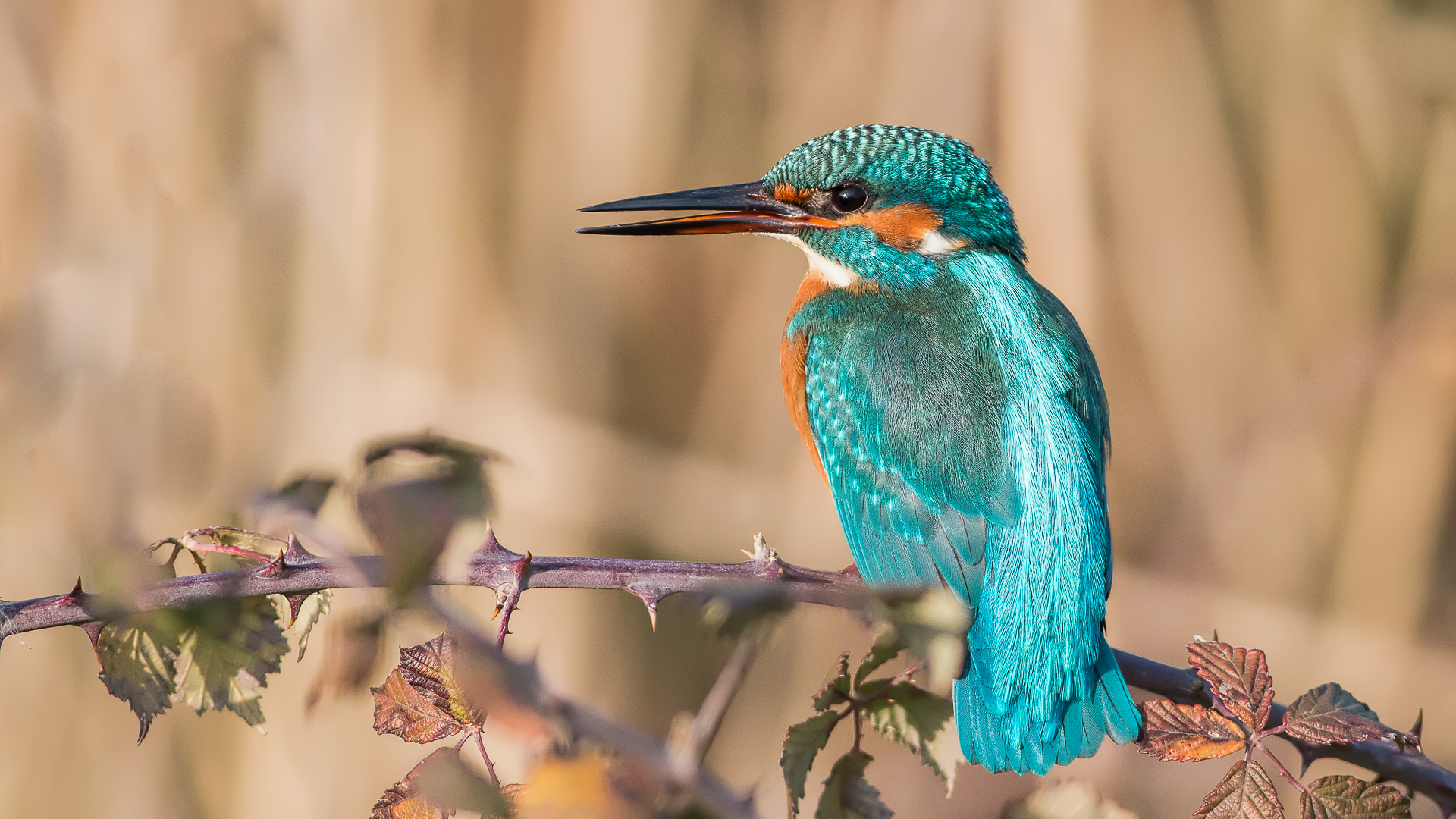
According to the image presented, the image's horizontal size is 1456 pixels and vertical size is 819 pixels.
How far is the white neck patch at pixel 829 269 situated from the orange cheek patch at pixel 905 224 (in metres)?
Answer: 0.04

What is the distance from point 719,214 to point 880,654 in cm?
124

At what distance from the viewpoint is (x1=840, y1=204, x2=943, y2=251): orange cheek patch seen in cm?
185

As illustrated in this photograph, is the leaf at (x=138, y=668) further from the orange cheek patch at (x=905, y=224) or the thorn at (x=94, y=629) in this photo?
the orange cheek patch at (x=905, y=224)

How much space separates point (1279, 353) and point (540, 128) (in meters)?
1.80

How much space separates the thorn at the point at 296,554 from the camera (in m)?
0.90

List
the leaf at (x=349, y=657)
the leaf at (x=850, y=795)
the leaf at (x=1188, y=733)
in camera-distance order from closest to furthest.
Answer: the leaf at (x=349, y=657) < the leaf at (x=850, y=795) < the leaf at (x=1188, y=733)

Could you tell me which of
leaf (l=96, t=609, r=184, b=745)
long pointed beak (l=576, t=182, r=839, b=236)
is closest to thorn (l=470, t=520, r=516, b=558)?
leaf (l=96, t=609, r=184, b=745)

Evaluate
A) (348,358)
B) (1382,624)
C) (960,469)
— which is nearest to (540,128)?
(348,358)

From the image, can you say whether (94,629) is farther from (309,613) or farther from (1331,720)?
(1331,720)

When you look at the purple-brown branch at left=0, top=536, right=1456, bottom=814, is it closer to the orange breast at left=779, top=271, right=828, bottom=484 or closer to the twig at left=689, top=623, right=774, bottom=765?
the twig at left=689, top=623, right=774, bottom=765

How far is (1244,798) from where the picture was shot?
846 mm

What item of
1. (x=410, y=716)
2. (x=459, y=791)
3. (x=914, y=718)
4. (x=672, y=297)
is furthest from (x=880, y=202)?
(x=459, y=791)

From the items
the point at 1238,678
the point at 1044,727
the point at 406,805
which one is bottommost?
the point at 1044,727

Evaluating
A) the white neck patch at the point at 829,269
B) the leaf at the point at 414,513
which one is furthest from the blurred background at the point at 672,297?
the leaf at the point at 414,513
